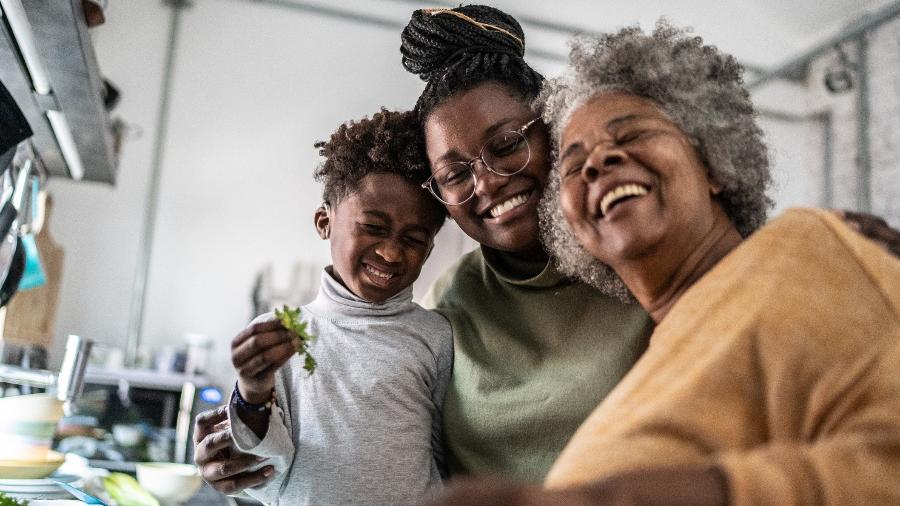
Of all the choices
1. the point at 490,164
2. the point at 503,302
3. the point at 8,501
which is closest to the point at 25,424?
the point at 8,501

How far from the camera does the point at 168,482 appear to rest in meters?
1.92

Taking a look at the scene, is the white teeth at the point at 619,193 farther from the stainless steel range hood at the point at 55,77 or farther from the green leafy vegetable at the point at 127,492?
the green leafy vegetable at the point at 127,492

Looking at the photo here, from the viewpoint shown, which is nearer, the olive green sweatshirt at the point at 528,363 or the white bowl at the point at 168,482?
the olive green sweatshirt at the point at 528,363

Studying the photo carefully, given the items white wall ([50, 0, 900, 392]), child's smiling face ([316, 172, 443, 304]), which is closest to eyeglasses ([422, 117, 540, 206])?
child's smiling face ([316, 172, 443, 304])

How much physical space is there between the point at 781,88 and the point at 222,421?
534 cm

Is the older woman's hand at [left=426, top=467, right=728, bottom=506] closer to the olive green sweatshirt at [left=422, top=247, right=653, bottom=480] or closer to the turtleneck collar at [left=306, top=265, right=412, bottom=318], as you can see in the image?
the olive green sweatshirt at [left=422, top=247, right=653, bottom=480]

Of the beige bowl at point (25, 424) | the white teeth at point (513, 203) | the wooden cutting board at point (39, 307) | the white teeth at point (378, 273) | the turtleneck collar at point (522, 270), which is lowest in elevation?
the wooden cutting board at point (39, 307)

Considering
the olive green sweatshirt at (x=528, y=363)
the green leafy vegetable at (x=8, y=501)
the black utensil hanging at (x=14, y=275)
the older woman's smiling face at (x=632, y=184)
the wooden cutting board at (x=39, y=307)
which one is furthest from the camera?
the wooden cutting board at (x=39, y=307)

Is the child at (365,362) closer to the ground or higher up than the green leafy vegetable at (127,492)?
higher up

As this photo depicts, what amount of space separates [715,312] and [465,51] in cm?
91

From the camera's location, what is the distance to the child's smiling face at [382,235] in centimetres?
151

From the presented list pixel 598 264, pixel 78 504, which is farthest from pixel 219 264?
pixel 598 264

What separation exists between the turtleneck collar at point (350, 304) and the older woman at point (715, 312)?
0.59 m

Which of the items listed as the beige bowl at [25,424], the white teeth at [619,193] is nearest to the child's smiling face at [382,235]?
the white teeth at [619,193]
